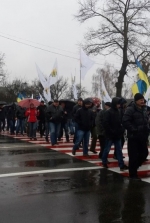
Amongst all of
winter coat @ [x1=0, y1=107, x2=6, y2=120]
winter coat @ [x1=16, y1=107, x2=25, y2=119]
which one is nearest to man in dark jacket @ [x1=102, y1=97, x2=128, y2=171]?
winter coat @ [x1=16, y1=107, x2=25, y2=119]

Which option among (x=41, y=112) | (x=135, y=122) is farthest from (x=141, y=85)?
(x=41, y=112)

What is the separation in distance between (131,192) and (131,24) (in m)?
25.3

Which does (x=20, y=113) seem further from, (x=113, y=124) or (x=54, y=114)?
(x=113, y=124)

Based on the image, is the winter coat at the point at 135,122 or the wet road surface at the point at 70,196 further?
the winter coat at the point at 135,122

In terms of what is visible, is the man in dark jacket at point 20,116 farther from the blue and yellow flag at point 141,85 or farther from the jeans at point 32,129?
the blue and yellow flag at point 141,85

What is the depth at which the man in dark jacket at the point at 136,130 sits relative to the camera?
7.72 m

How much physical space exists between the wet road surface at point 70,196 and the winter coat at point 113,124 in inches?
34.8

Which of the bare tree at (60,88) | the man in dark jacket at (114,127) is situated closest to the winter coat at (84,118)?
the man in dark jacket at (114,127)

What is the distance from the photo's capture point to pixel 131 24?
30078 mm

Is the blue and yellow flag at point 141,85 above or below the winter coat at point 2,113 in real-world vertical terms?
above

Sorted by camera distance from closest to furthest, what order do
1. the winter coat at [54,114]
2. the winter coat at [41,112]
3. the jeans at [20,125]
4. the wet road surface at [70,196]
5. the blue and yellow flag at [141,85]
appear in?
the wet road surface at [70,196] → the blue and yellow flag at [141,85] → the winter coat at [54,114] → the winter coat at [41,112] → the jeans at [20,125]

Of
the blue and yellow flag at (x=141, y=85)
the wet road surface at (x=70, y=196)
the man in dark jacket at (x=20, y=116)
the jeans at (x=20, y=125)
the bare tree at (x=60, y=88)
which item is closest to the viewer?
the wet road surface at (x=70, y=196)

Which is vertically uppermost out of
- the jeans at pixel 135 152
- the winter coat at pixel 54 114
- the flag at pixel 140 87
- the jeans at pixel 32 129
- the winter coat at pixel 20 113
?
the flag at pixel 140 87

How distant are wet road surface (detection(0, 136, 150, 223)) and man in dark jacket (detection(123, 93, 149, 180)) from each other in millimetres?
485
